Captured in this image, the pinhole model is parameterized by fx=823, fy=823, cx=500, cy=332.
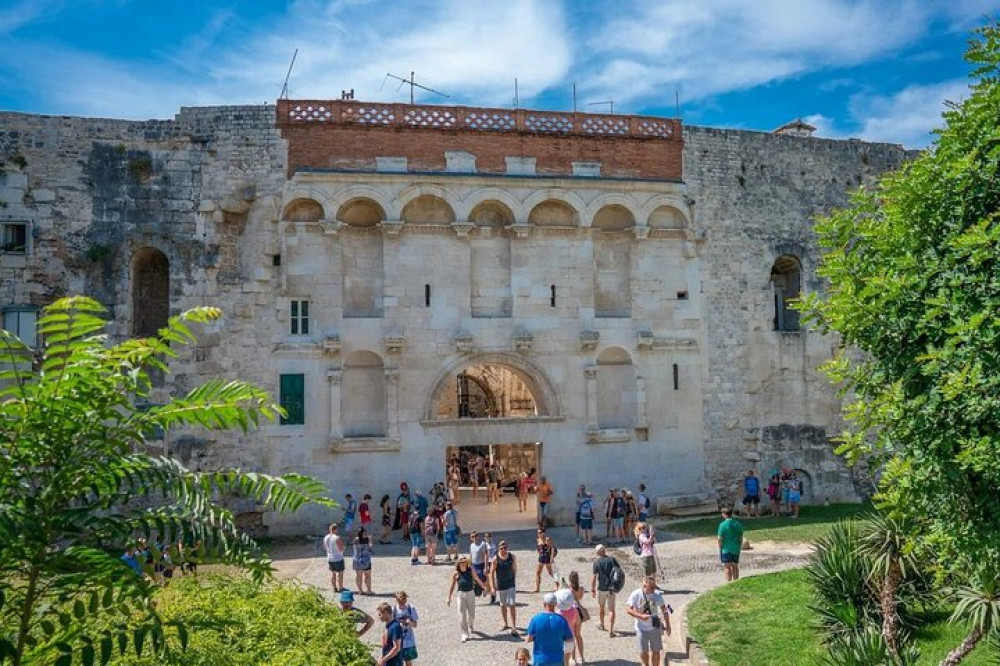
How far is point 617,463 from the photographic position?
2245cm

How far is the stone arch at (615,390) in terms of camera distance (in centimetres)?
2291

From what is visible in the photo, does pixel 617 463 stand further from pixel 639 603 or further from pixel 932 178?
pixel 932 178

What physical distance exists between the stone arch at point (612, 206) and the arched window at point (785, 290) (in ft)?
16.5

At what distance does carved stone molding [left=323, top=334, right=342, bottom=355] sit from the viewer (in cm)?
2091

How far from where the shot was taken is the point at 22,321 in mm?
19438

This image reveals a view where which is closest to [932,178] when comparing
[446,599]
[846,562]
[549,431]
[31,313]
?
[846,562]

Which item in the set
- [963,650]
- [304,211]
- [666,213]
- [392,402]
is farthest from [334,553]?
[666,213]

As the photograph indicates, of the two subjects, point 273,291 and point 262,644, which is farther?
point 273,291

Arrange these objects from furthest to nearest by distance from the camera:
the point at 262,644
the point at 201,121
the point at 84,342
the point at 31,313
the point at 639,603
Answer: the point at 201,121 < the point at 31,313 < the point at 639,603 < the point at 262,644 < the point at 84,342

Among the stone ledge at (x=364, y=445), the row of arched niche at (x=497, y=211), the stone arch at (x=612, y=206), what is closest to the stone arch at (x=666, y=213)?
the row of arched niche at (x=497, y=211)

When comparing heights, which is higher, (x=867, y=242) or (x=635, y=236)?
(x=635, y=236)

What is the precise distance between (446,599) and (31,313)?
485 inches

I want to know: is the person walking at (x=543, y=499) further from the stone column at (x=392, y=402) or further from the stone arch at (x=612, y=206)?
the stone arch at (x=612, y=206)

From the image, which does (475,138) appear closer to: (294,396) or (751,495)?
(294,396)
